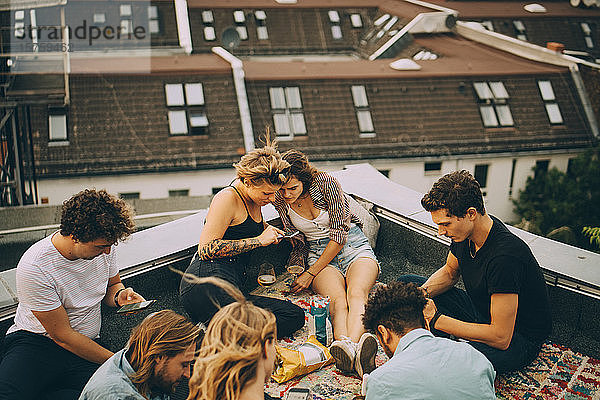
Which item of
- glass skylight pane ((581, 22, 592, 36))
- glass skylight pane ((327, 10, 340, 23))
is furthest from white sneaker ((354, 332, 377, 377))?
glass skylight pane ((581, 22, 592, 36))

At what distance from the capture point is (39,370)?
3.02 meters

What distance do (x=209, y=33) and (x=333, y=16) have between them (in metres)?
5.80

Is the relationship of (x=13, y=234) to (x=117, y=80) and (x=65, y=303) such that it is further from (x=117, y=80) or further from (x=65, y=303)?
(x=117, y=80)

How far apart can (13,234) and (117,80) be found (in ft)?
37.9

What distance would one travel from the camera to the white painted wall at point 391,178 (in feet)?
54.2

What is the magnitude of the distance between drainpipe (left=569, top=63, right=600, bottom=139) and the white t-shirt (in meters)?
19.6

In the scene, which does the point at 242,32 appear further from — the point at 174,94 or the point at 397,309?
the point at 397,309

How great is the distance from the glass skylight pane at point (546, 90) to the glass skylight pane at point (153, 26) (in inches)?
567

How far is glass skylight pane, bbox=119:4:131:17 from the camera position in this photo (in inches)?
966

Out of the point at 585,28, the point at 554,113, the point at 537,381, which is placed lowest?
the point at 537,381

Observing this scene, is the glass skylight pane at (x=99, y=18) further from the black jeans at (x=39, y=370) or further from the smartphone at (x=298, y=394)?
the smartphone at (x=298, y=394)

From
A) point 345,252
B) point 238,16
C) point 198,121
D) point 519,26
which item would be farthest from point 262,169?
point 519,26

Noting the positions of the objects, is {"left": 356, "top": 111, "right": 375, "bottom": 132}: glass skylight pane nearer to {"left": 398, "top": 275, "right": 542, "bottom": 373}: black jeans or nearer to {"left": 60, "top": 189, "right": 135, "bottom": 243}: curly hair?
{"left": 398, "top": 275, "right": 542, "bottom": 373}: black jeans

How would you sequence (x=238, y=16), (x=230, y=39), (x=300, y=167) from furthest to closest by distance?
(x=238, y=16), (x=230, y=39), (x=300, y=167)
